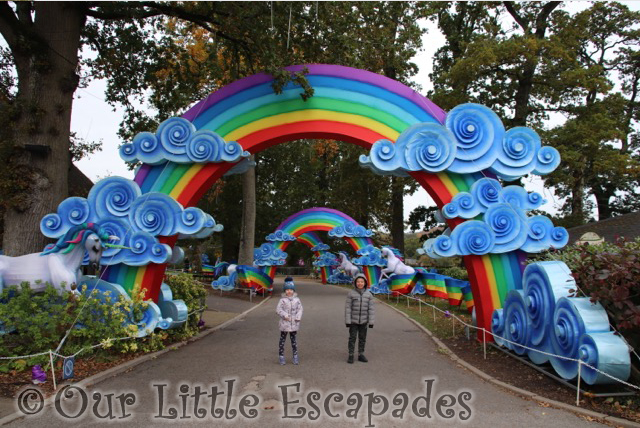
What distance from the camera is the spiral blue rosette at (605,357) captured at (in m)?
5.36

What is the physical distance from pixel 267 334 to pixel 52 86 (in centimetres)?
710

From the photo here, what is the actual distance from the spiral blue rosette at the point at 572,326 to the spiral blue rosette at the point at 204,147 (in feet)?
21.4

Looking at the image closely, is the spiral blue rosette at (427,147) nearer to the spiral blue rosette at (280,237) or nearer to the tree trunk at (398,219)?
the spiral blue rosette at (280,237)

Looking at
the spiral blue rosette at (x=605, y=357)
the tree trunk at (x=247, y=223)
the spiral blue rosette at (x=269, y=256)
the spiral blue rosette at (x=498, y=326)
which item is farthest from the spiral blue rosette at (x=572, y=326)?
the spiral blue rosette at (x=269, y=256)

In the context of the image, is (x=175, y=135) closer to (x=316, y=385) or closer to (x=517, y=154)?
(x=316, y=385)

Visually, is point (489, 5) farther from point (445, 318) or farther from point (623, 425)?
point (623, 425)

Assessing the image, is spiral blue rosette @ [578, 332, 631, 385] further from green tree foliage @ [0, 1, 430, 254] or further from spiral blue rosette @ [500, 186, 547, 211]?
green tree foliage @ [0, 1, 430, 254]

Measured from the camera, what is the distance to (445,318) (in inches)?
542

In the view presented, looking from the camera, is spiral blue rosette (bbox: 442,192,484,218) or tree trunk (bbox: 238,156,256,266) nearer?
spiral blue rosette (bbox: 442,192,484,218)

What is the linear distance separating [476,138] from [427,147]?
96 centimetres

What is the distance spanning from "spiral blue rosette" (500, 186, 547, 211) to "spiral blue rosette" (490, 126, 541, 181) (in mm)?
265

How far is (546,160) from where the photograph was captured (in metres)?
8.66

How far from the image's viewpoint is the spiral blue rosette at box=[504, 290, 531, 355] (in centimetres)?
738

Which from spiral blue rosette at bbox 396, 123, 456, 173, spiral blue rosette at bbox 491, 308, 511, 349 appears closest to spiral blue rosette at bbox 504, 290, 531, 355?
spiral blue rosette at bbox 491, 308, 511, 349
